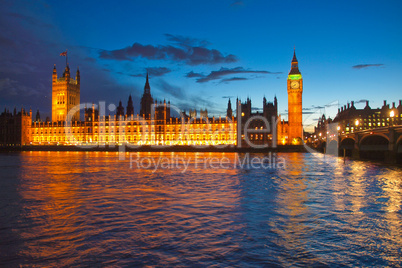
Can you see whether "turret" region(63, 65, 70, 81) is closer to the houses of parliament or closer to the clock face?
the houses of parliament

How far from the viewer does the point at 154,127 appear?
112 m

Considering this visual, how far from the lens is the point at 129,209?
516 inches

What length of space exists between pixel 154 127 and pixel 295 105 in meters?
51.4

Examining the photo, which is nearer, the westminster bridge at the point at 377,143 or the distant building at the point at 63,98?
the westminster bridge at the point at 377,143

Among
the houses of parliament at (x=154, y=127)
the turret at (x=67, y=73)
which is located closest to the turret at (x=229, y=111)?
the houses of parliament at (x=154, y=127)

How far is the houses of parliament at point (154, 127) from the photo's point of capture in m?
107

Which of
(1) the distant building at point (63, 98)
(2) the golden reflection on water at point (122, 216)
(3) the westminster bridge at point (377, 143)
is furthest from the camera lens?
(1) the distant building at point (63, 98)

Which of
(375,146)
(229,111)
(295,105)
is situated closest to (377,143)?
(375,146)

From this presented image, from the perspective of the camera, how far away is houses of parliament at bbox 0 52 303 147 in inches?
4208

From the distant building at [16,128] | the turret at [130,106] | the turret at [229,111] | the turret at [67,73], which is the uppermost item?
the turret at [67,73]

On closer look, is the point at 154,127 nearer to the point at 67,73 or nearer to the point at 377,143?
the point at 67,73
